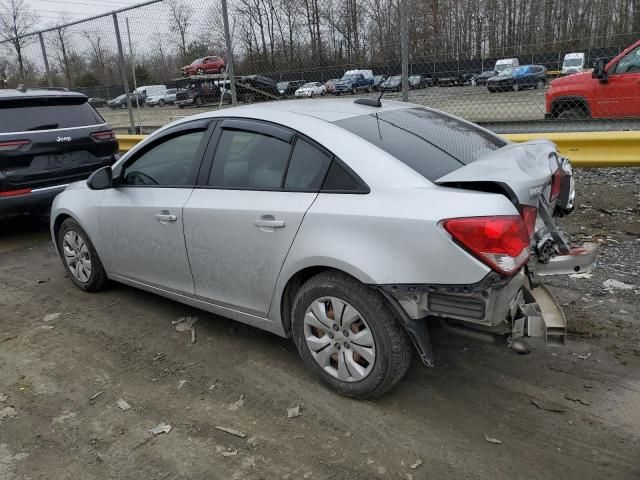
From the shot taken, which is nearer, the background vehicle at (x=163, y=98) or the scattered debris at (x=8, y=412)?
the scattered debris at (x=8, y=412)

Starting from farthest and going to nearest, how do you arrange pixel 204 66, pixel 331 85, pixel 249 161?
pixel 204 66, pixel 331 85, pixel 249 161

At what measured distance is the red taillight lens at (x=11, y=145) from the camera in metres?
5.89

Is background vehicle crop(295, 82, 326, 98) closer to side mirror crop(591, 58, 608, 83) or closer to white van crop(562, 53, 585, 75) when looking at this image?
white van crop(562, 53, 585, 75)

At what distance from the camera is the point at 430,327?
117 inches

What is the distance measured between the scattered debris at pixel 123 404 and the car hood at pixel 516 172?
2127 mm

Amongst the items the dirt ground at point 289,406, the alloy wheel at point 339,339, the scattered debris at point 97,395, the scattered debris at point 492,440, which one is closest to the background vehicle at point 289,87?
the dirt ground at point 289,406

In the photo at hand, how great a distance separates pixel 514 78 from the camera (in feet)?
21.3

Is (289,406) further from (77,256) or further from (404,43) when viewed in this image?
(404,43)

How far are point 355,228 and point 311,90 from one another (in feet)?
17.4

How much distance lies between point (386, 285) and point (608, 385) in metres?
1.48

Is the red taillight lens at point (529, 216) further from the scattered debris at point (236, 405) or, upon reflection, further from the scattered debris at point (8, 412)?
the scattered debris at point (8, 412)

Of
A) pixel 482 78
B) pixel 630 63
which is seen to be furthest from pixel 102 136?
pixel 630 63

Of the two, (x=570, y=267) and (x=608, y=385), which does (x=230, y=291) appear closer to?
(x=570, y=267)

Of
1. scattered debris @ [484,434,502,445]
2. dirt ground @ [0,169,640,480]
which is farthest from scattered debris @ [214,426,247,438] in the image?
scattered debris @ [484,434,502,445]
